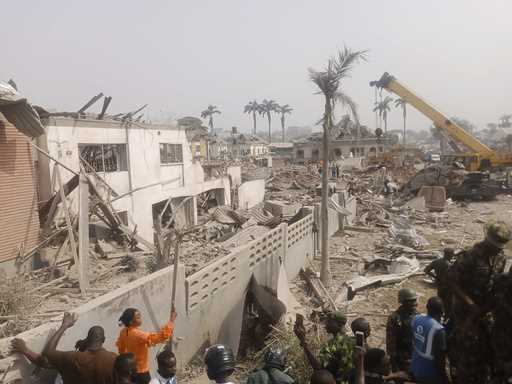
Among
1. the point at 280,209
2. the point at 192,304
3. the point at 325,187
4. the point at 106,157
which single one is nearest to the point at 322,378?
the point at 192,304

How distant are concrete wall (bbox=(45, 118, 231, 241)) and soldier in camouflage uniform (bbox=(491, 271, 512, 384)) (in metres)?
10.0

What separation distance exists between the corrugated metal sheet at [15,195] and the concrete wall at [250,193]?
1477cm

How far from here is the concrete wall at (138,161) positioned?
11258 mm

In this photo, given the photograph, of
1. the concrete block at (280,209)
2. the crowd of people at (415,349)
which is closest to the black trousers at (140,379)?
the crowd of people at (415,349)

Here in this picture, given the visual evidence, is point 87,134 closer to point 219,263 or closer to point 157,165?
point 157,165

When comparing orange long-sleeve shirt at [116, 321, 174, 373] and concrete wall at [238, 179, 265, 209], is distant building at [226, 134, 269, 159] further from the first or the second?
orange long-sleeve shirt at [116, 321, 174, 373]

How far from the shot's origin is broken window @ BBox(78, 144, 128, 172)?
13266 mm

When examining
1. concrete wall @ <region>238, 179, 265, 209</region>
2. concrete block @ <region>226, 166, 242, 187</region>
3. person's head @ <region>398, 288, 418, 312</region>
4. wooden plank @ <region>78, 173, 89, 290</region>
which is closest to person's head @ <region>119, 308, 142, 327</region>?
person's head @ <region>398, 288, 418, 312</region>

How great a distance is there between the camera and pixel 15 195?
28.2 feet

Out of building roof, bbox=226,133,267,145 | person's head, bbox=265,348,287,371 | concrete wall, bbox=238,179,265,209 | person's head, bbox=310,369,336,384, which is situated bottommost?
concrete wall, bbox=238,179,265,209

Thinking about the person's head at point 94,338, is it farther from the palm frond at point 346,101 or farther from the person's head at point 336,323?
the palm frond at point 346,101

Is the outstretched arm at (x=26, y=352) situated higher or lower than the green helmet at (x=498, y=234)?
lower

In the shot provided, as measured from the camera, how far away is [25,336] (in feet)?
11.8

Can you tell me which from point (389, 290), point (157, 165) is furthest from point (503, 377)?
point (157, 165)
